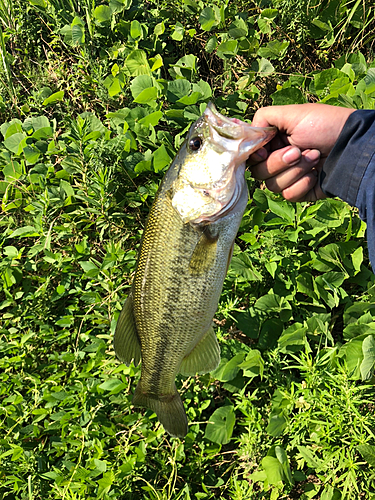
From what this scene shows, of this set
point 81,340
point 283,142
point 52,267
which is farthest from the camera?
point 52,267

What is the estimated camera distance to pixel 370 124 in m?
1.96

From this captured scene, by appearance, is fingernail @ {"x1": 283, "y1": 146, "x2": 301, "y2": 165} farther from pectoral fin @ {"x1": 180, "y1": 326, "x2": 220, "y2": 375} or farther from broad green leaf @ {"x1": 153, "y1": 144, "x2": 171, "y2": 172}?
broad green leaf @ {"x1": 153, "y1": 144, "x2": 171, "y2": 172}

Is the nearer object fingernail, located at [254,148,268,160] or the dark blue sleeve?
the dark blue sleeve

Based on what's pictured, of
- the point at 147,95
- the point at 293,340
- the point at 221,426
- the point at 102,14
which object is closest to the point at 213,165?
the point at 293,340

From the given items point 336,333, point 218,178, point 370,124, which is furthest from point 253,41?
point 336,333

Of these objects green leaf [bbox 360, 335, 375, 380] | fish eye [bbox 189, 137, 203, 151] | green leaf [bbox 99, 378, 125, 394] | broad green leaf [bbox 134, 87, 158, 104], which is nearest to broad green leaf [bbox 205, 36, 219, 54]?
broad green leaf [bbox 134, 87, 158, 104]

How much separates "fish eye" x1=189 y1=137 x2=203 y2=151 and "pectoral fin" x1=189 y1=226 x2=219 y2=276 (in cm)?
40

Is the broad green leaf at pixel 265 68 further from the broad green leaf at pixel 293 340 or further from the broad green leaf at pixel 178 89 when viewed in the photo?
the broad green leaf at pixel 293 340

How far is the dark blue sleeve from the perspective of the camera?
75.0 inches

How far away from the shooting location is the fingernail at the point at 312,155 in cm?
213

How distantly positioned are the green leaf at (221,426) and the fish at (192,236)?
1029mm

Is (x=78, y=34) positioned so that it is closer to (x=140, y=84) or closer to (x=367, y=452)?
(x=140, y=84)

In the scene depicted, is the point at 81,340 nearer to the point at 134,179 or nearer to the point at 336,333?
the point at 134,179

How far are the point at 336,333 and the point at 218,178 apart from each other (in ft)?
7.10
